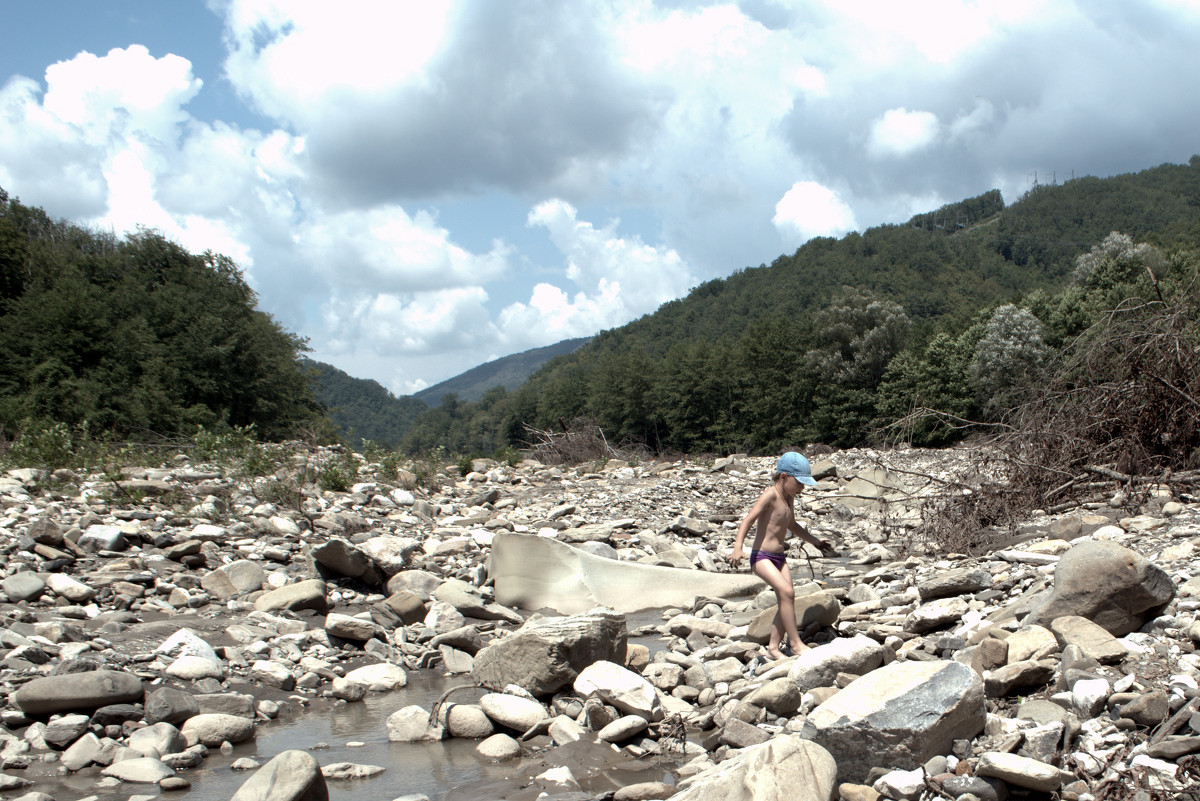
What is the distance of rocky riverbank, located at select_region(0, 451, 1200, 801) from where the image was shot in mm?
2855

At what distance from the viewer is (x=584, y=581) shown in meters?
7.40

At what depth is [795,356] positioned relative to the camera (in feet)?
141

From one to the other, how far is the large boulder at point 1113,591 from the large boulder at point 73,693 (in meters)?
4.70

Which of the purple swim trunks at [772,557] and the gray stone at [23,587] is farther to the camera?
the gray stone at [23,587]

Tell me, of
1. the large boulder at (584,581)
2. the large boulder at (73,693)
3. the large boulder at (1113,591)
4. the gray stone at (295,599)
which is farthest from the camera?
the large boulder at (584,581)

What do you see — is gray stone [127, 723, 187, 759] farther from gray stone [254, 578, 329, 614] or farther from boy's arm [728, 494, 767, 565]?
boy's arm [728, 494, 767, 565]

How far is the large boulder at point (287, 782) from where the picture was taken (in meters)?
2.88

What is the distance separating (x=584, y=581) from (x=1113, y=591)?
15.2 feet

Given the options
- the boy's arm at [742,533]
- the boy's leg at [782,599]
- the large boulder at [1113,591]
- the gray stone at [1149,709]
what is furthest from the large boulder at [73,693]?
the large boulder at [1113,591]

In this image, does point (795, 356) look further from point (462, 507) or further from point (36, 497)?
point (36, 497)

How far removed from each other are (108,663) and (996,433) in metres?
8.54

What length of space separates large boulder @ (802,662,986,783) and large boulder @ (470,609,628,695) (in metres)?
1.65

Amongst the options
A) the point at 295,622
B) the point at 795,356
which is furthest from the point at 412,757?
the point at 795,356

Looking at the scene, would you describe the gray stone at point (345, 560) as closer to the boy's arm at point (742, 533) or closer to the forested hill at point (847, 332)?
the boy's arm at point (742, 533)
